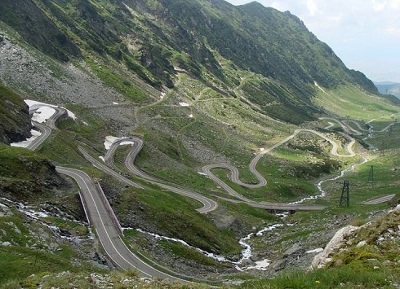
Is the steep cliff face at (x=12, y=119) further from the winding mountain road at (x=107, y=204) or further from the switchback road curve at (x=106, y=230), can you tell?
the switchback road curve at (x=106, y=230)

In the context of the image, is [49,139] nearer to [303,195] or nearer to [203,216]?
[203,216]

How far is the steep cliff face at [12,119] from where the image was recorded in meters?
93.2

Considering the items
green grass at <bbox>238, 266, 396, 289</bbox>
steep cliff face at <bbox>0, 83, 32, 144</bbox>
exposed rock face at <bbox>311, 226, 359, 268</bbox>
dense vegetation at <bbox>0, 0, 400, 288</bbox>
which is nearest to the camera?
green grass at <bbox>238, 266, 396, 289</bbox>

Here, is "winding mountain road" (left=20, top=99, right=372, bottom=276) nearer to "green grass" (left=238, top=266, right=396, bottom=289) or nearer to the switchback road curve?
the switchback road curve

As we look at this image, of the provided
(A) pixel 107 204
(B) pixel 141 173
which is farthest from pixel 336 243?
(B) pixel 141 173

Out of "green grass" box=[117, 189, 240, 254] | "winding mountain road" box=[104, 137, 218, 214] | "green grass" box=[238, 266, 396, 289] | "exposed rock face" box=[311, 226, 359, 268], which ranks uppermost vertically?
"green grass" box=[238, 266, 396, 289]

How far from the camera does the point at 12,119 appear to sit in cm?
10019

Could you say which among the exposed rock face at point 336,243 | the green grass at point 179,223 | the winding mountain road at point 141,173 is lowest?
the winding mountain road at point 141,173

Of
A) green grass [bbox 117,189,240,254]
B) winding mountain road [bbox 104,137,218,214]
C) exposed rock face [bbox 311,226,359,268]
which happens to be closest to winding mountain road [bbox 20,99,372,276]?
winding mountain road [bbox 104,137,218,214]

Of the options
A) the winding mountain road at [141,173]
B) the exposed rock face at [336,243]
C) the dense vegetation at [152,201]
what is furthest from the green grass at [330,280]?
the winding mountain road at [141,173]

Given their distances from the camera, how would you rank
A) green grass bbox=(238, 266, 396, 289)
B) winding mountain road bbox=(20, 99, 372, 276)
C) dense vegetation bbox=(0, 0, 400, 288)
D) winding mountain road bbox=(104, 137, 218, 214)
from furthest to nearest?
winding mountain road bbox=(104, 137, 218, 214) < winding mountain road bbox=(20, 99, 372, 276) < dense vegetation bbox=(0, 0, 400, 288) < green grass bbox=(238, 266, 396, 289)

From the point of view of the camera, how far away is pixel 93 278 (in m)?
20.7

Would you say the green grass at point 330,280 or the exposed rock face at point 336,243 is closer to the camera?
the green grass at point 330,280

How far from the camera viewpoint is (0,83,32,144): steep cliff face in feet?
306
